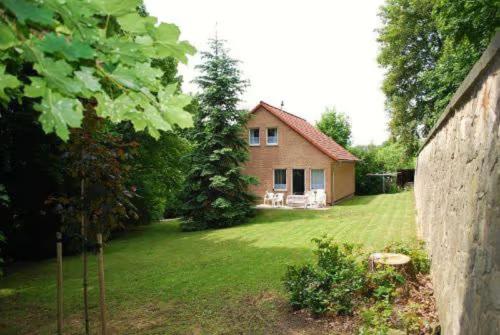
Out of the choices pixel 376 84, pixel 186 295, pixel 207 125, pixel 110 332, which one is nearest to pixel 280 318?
pixel 186 295

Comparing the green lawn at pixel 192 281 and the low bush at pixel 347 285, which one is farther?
the green lawn at pixel 192 281

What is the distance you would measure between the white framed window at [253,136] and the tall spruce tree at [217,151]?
588 centimetres

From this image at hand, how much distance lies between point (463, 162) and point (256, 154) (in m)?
21.6

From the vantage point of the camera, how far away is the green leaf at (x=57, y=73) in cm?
147

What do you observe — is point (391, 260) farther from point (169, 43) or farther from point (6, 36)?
point (6, 36)

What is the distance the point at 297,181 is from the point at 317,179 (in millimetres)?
1455

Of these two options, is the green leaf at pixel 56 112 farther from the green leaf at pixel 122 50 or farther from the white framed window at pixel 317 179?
the white framed window at pixel 317 179

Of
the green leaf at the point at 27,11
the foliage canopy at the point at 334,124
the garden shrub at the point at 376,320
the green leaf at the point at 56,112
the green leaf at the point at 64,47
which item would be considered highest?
the foliage canopy at the point at 334,124

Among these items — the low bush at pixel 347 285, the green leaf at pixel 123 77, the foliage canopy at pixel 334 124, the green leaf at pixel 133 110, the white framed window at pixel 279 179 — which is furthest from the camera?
the foliage canopy at pixel 334 124

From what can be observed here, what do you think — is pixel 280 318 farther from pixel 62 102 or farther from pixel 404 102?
pixel 404 102

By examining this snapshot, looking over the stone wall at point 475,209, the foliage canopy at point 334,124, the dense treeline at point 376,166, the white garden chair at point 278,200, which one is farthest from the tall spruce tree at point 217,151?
the foliage canopy at point 334,124

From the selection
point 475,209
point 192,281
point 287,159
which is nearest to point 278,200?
point 287,159

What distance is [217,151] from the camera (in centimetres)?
1867

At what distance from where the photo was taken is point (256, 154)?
83.4 ft
